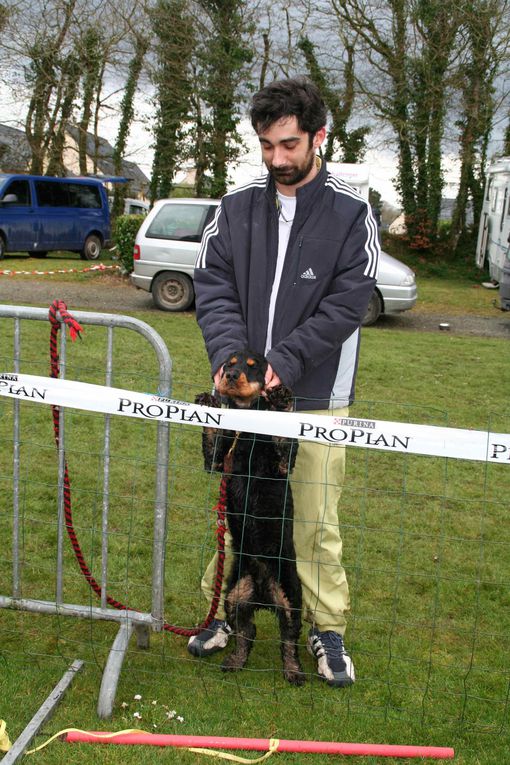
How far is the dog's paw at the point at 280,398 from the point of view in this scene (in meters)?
2.81

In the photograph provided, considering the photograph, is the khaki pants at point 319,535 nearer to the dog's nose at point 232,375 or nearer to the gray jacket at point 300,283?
the gray jacket at point 300,283

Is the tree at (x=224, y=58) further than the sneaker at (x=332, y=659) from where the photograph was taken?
Yes

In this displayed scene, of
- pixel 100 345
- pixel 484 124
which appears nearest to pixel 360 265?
pixel 100 345

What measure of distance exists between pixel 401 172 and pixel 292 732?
70.5ft

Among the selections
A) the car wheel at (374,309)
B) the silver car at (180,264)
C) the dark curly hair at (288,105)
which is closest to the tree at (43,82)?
the silver car at (180,264)

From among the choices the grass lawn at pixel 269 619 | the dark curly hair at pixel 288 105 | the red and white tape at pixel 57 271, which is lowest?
the grass lawn at pixel 269 619

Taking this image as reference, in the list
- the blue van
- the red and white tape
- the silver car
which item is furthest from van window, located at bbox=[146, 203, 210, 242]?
the blue van

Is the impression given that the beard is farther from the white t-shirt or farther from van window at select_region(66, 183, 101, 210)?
van window at select_region(66, 183, 101, 210)

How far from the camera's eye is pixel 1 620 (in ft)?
11.6

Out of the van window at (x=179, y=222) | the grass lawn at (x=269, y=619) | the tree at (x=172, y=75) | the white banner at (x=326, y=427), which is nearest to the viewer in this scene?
the white banner at (x=326, y=427)

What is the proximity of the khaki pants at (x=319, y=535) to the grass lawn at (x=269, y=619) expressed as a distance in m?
0.19

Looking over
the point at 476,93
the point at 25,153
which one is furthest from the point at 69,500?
the point at 25,153

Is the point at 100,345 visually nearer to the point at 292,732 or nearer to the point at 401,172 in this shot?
the point at 292,732

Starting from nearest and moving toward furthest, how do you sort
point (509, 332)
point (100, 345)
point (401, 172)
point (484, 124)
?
point (100, 345) → point (509, 332) → point (484, 124) → point (401, 172)
